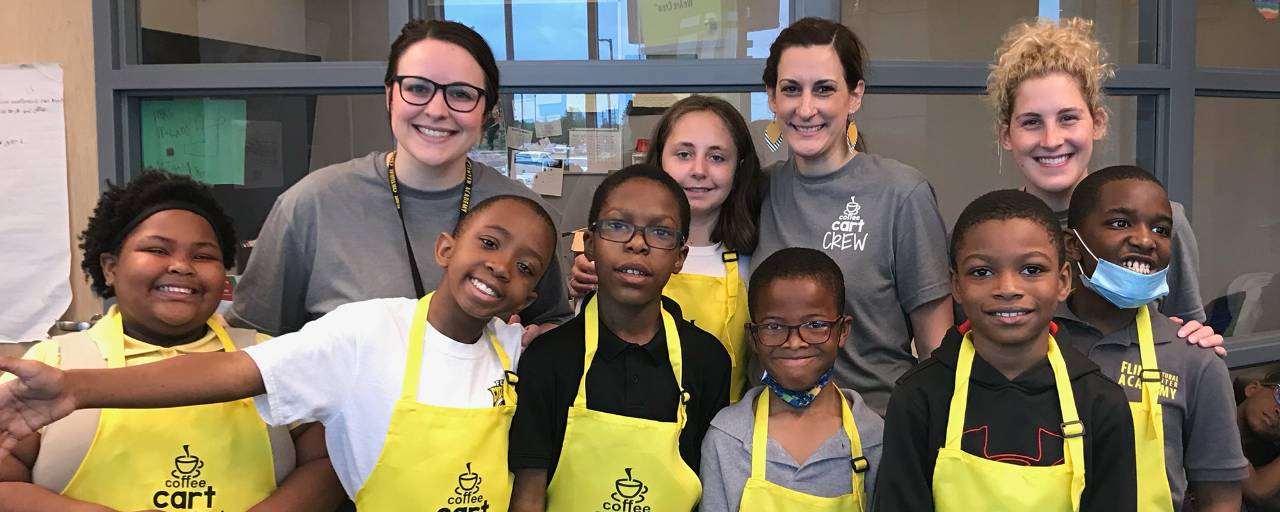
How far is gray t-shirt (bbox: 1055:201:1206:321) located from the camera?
215 centimetres

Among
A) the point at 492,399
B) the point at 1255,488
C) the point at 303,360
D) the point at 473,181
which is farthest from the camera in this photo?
the point at 1255,488

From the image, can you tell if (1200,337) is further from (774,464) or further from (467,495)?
(467,495)

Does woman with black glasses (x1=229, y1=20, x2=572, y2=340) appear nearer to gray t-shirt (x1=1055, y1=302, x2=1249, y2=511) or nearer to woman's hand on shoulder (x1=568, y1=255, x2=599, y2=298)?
woman's hand on shoulder (x1=568, y1=255, x2=599, y2=298)

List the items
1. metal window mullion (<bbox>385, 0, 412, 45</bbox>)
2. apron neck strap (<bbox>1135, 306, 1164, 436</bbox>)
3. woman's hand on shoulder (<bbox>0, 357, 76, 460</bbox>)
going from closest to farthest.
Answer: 1. woman's hand on shoulder (<bbox>0, 357, 76, 460</bbox>)
2. apron neck strap (<bbox>1135, 306, 1164, 436</bbox>)
3. metal window mullion (<bbox>385, 0, 412, 45</bbox>)

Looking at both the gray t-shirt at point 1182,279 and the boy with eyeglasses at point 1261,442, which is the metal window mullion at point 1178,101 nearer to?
the boy with eyeglasses at point 1261,442

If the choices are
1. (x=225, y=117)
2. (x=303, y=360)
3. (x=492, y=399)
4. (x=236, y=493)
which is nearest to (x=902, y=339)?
(x=492, y=399)

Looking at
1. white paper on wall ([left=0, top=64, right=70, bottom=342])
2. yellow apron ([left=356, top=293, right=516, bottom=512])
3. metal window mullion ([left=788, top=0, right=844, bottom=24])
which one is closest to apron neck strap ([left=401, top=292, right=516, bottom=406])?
yellow apron ([left=356, top=293, right=516, bottom=512])

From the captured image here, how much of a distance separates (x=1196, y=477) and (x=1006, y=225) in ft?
2.32

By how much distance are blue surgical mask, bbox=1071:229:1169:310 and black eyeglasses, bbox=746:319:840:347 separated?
0.54 m

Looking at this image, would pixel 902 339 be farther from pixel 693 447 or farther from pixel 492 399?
pixel 492 399

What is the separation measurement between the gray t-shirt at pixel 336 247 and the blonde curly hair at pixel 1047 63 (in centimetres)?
132

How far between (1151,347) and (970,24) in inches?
117

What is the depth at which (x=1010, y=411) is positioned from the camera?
1765 mm

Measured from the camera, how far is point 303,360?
1722 mm
